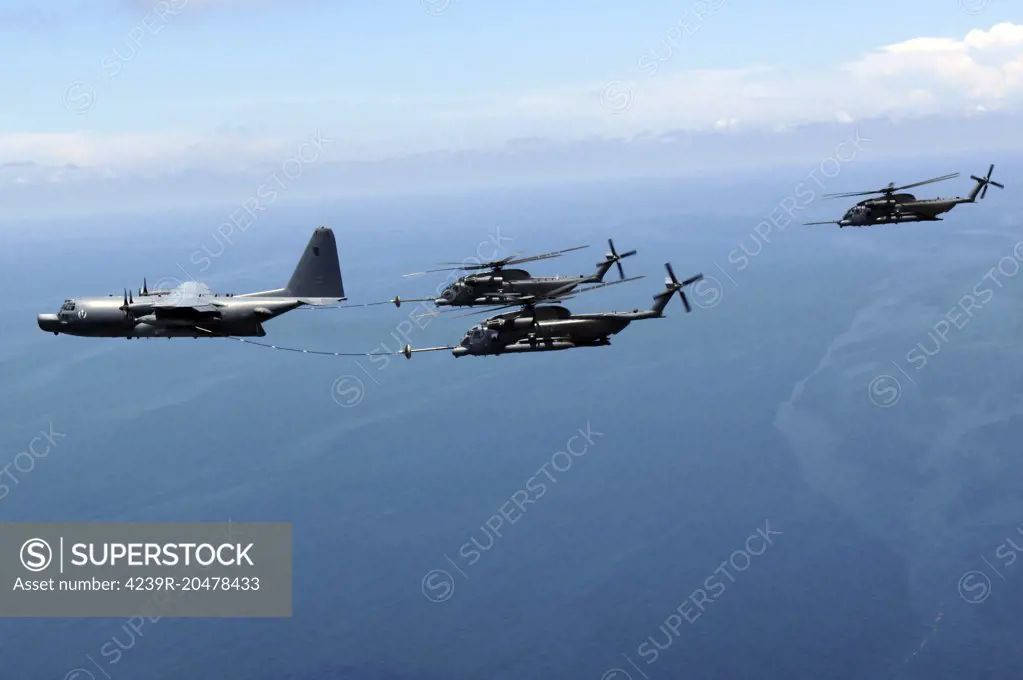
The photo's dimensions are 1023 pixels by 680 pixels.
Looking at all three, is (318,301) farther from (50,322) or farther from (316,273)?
(50,322)

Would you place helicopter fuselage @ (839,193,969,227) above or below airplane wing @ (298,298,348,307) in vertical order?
above

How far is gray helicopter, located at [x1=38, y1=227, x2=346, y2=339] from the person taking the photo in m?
84.3

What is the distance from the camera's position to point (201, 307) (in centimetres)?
8350

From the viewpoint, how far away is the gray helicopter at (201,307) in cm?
8431

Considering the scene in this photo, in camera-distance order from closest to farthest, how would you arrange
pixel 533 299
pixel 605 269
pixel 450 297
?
pixel 533 299 < pixel 450 297 < pixel 605 269

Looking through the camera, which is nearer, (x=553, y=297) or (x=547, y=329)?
(x=547, y=329)

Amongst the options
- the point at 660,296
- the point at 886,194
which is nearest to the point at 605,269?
the point at 660,296

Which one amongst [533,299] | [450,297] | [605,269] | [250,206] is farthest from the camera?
[250,206]

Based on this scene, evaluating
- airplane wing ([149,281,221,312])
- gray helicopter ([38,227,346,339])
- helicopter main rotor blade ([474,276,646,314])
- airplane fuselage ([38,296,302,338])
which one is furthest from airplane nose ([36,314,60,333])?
helicopter main rotor blade ([474,276,646,314])

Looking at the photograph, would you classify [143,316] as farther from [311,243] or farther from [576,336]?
[576,336]

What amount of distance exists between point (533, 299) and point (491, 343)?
21.3ft

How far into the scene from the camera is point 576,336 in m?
85.3

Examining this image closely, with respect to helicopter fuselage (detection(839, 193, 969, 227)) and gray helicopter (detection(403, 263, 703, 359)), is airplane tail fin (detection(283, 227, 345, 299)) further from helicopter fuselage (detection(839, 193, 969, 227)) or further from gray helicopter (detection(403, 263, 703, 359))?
helicopter fuselage (detection(839, 193, 969, 227))

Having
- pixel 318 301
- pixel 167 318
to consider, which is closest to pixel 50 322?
pixel 167 318
